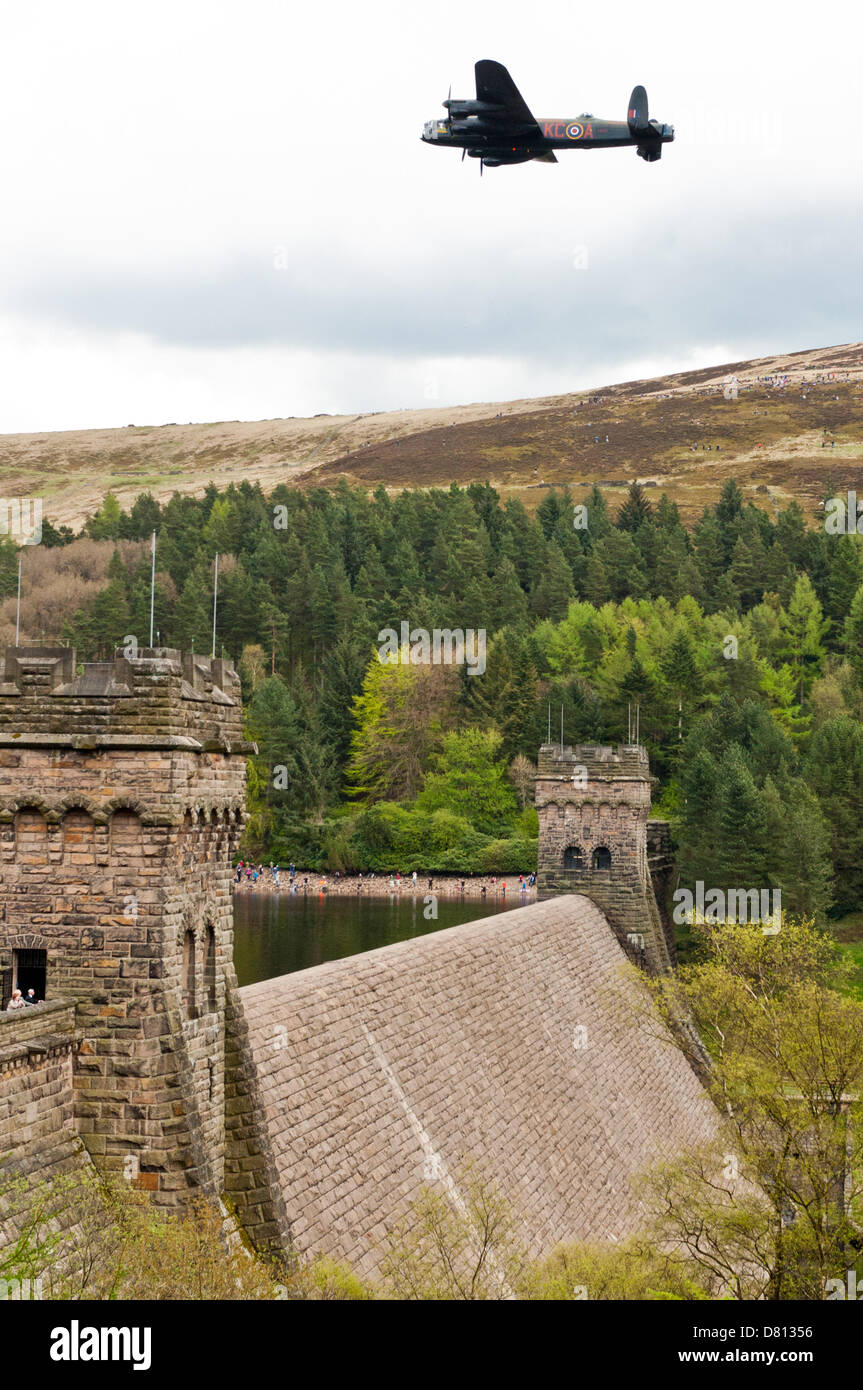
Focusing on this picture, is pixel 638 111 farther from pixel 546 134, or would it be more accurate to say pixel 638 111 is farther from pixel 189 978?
pixel 189 978

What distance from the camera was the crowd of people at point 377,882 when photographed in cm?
10006

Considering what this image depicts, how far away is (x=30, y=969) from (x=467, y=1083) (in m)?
13.2

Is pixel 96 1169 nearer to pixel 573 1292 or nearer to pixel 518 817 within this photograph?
pixel 573 1292

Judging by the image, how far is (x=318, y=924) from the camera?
8481cm

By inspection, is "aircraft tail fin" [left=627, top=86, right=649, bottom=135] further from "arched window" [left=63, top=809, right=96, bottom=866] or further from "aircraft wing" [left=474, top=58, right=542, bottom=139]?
"arched window" [left=63, top=809, right=96, bottom=866]

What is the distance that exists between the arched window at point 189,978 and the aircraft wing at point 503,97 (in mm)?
23727

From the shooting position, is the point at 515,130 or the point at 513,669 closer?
the point at 515,130

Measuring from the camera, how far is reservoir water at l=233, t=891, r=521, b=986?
70.8m

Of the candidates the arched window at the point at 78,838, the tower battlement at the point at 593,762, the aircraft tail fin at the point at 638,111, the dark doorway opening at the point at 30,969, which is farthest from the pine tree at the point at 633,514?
the dark doorway opening at the point at 30,969

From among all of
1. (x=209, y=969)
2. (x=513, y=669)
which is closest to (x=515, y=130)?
(x=209, y=969)

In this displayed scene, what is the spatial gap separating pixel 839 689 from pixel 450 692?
32365 mm

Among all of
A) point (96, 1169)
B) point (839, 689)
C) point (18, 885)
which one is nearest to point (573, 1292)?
point (96, 1169)

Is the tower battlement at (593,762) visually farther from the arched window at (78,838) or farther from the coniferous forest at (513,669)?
the arched window at (78,838)

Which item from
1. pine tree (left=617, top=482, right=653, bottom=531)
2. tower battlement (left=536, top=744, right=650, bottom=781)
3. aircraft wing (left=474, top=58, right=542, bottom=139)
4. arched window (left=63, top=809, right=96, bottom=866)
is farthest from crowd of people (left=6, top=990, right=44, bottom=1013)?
pine tree (left=617, top=482, right=653, bottom=531)
